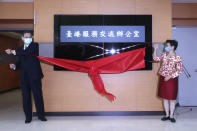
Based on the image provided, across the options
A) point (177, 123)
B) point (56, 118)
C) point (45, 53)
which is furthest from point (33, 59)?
point (177, 123)

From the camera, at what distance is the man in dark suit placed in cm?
331

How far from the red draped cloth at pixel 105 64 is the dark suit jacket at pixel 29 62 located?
30 cm

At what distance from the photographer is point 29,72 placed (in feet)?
10.9

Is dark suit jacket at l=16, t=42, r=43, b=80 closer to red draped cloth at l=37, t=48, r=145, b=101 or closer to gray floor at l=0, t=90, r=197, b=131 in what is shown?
red draped cloth at l=37, t=48, r=145, b=101

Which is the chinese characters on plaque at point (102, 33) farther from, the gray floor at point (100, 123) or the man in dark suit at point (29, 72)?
the gray floor at point (100, 123)

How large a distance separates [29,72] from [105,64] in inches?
50.0

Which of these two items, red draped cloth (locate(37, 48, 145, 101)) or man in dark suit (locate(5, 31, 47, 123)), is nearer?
man in dark suit (locate(5, 31, 47, 123))

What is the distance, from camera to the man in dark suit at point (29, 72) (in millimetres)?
3314

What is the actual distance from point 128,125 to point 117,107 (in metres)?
0.57

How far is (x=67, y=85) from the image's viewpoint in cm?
375

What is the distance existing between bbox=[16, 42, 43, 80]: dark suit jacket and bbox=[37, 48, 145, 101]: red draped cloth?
297 mm

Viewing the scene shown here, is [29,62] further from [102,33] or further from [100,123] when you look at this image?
[100,123]

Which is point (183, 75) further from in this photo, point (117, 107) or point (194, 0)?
point (117, 107)

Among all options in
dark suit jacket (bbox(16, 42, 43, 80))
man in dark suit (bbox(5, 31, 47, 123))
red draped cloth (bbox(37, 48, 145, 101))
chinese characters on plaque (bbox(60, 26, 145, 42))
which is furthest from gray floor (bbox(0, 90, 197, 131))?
chinese characters on plaque (bbox(60, 26, 145, 42))
